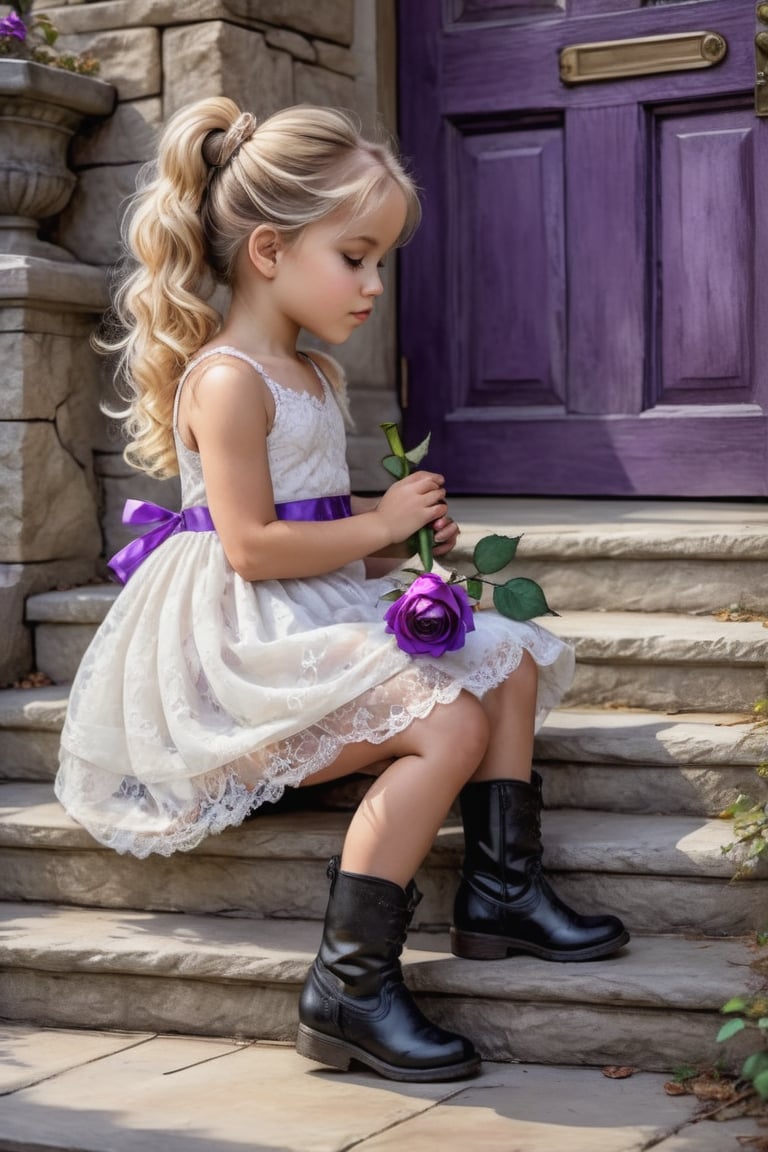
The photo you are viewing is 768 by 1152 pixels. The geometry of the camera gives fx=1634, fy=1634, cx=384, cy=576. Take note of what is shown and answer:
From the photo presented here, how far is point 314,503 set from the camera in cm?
283

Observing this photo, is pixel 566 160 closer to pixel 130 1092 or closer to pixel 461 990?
pixel 461 990

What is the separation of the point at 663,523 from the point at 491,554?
40.6 inches

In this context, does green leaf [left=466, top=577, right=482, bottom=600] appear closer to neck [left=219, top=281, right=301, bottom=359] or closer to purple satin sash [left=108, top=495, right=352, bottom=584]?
purple satin sash [left=108, top=495, right=352, bottom=584]

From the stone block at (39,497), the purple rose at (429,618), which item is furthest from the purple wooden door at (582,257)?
the purple rose at (429,618)

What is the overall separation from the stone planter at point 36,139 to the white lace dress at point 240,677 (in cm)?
116

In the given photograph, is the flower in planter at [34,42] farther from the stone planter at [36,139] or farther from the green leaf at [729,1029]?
the green leaf at [729,1029]

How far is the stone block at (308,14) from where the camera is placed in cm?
378

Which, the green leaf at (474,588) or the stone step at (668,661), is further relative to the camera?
the stone step at (668,661)

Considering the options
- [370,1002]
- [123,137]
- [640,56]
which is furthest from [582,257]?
[370,1002]

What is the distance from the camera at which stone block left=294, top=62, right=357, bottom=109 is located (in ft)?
13.2

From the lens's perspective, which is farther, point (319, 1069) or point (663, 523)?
point (663, 523)

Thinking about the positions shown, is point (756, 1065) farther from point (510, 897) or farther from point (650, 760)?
point (650, 760)

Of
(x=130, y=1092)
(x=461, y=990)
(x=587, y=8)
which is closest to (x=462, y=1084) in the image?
(x=461, y=990)

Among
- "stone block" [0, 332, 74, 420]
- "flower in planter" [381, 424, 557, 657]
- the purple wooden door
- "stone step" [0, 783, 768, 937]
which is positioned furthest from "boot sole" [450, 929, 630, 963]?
the purple wooden door
